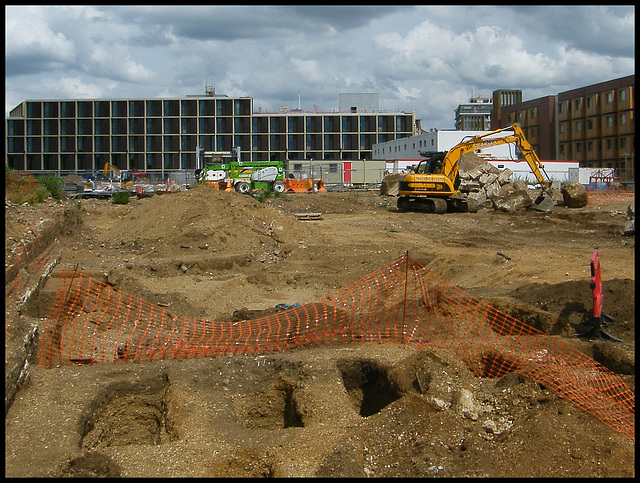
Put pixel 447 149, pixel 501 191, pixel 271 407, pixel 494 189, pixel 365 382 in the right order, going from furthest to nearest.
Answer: pixel 447 149 → pixel 494 189 → pixel 501 191 → pixel 365 382 → pixel 271 407

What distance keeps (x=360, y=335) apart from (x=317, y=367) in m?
1.22

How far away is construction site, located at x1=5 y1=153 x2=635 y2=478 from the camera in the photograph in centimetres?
516

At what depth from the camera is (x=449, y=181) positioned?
88.5ft

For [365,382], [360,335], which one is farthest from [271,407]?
[360,335]

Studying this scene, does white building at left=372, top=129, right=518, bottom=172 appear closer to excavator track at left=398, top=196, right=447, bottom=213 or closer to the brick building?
the brick building

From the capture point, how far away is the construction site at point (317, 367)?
203 inches

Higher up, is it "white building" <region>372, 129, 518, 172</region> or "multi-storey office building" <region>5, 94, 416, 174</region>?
"multi-storey office building" <region>5, 94, 416, 174</region>

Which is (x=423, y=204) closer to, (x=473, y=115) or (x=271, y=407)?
(x=271, y=407)

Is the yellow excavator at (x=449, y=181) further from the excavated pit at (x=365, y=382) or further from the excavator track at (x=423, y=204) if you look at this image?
the excavated pit at (x=365, y=382)

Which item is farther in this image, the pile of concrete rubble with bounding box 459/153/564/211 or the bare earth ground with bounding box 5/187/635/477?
the pile of concrete rubble with bounding box 459/153/564/211

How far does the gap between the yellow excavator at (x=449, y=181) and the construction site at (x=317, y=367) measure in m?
11.9

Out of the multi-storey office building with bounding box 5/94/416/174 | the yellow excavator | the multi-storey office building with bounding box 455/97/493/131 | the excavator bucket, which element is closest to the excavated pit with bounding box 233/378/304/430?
the yellow excavator

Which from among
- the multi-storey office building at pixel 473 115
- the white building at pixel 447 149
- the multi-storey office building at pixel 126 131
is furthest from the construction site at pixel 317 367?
the multi-storey office building at pixel 473 115

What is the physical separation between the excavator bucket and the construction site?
12.4m
